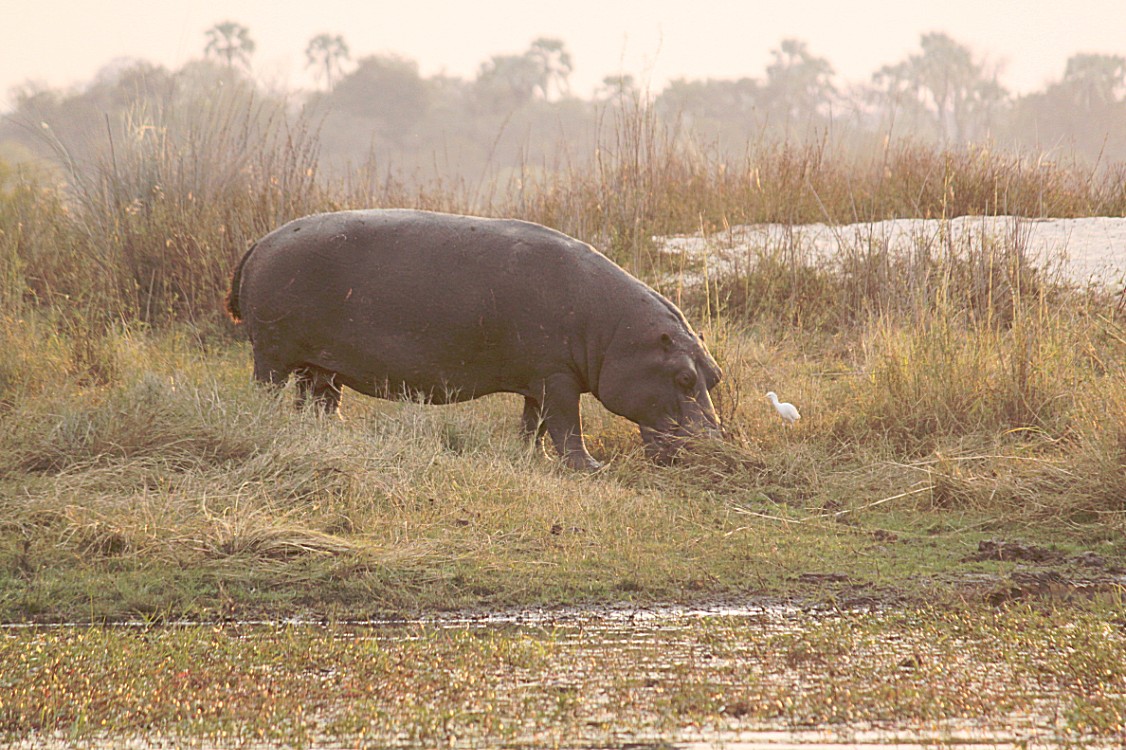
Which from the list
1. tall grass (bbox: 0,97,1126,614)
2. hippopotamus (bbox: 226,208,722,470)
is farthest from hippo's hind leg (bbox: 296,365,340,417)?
tall grass (bbox: 0,97,1126,614)

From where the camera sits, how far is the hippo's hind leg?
650cm

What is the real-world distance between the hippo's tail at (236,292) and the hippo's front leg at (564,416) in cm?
169

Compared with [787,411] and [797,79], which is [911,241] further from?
[797,79]

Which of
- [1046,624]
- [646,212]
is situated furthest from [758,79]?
[1046,624]

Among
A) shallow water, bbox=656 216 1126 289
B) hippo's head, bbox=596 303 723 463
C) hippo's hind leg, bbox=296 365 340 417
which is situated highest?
shallow water, bbox=656 216 1126 289

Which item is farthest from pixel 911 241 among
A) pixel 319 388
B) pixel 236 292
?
pixel 236 292

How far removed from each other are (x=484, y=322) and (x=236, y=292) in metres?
1.41

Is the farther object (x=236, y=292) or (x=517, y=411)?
(x=517, y=411)

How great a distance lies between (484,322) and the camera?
6188mm

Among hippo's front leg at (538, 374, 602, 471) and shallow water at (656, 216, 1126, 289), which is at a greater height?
shallow water at (656, 216, 1126, 289)

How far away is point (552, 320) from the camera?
619cm

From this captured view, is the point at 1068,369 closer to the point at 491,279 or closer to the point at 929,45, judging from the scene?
the point at 491,279

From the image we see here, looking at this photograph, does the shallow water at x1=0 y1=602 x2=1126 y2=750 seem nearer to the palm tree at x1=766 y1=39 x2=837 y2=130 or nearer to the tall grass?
the tall grass

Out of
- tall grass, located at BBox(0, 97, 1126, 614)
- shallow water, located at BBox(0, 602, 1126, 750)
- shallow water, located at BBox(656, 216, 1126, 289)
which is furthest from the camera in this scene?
shallow water, located at BBox(656, 216, 1126, 289)
